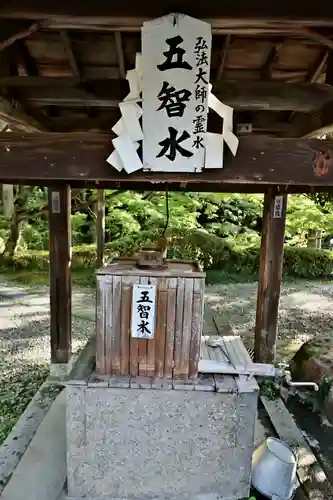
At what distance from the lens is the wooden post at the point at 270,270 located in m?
5.22

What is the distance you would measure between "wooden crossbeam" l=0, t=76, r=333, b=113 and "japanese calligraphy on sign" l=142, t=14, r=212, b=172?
3.41 feet

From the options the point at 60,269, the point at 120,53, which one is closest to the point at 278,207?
the point at 60,269

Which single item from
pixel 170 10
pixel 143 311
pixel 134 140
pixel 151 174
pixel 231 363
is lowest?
pixel 231 363

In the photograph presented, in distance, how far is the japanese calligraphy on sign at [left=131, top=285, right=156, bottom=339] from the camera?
276 cm

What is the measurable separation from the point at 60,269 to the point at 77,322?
291cm

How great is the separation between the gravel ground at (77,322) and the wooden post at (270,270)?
559 millimetres

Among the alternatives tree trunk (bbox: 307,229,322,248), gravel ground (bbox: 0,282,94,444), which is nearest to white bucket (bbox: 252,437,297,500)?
gravel ground (bbox: 0,282,94,444)

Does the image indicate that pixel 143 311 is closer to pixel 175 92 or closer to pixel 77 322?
pixel 175 92

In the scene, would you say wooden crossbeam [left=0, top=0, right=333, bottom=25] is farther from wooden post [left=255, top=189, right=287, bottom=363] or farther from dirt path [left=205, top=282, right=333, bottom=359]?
dirt path [left=205, top=282, right=333, bottom=359]

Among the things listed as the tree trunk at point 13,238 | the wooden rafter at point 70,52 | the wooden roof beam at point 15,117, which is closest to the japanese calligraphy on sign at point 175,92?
the wooden rafter at point 70,52

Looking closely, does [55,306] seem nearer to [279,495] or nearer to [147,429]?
[147,429]

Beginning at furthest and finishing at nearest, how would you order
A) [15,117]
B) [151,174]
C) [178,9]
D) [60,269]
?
[60,269], [15,117], [151,174], [178,9]

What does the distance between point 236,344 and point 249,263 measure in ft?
27.3

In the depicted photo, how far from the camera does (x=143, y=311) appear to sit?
277 centimetres
